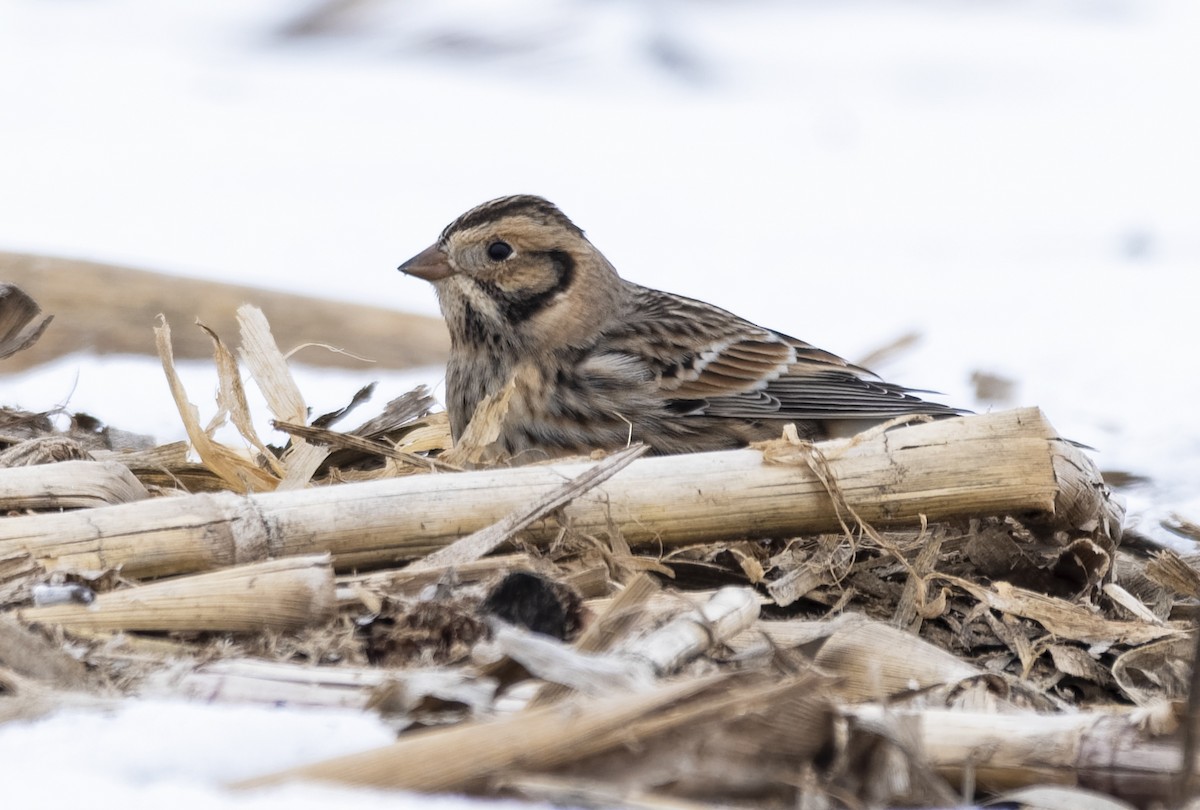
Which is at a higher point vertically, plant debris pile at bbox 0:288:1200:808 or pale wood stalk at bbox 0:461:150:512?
pale wood stalk at bbox 0:461:150:512

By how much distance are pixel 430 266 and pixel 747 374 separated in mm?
849

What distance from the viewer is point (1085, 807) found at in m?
1.87

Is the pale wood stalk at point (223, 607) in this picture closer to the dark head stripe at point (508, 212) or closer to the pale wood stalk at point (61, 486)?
the pale wood stalk at point (61, 486)

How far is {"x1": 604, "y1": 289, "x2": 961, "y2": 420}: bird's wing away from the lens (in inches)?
155

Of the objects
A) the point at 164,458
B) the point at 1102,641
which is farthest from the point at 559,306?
the point at 1102,641

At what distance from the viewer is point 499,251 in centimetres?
396

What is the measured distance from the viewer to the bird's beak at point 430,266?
388cm

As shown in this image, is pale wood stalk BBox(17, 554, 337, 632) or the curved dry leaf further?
the curved dry leaf

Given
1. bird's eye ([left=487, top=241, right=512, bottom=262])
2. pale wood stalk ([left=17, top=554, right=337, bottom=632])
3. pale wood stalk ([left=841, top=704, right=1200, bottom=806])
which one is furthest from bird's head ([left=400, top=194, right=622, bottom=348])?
pale wood stalk ([left=841, top=704, right=1200, bottom=806])

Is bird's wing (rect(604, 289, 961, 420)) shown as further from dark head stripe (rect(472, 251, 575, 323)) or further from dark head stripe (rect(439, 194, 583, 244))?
dark head stripe (rect(439, 194, 583, 244))

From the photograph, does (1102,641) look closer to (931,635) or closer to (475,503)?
(931,635)

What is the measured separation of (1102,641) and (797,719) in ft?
3.60

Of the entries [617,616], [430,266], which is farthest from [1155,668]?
[430,266]

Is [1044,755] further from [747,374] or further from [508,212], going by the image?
[508,212]
